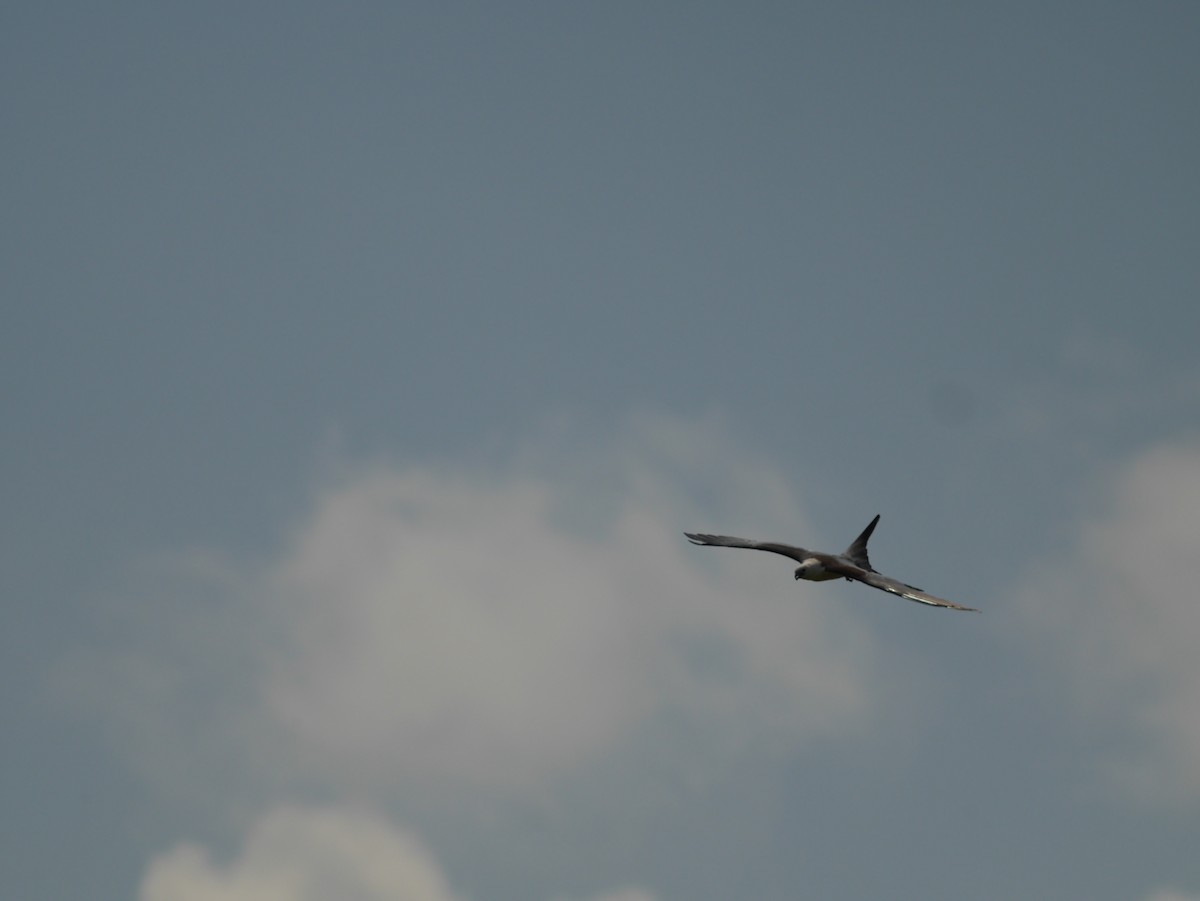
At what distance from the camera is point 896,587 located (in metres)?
62.2

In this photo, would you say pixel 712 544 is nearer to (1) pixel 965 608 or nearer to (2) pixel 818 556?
(2) pixel 818 556

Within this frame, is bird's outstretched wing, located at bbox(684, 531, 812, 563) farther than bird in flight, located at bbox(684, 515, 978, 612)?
Yes

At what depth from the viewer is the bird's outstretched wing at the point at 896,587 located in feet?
187

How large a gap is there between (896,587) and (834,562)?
6645mm

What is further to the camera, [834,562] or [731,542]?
[731,542]

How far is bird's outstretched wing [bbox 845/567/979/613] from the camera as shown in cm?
5691

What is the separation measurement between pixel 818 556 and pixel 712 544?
28.1 feet

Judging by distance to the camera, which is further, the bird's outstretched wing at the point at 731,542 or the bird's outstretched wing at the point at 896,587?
the bird's outstretched wing at the point at 731,542

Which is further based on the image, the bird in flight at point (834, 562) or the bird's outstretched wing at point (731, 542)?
the bird's outstretched wing at point (731, 542)

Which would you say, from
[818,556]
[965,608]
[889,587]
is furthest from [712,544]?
[965,608]

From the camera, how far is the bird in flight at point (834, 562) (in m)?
63.5

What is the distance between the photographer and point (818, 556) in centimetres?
6962

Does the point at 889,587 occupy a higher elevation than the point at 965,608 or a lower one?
higher

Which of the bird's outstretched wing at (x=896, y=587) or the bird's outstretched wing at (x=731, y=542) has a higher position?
the bird's outstretched wing at (x=731, y=542)
